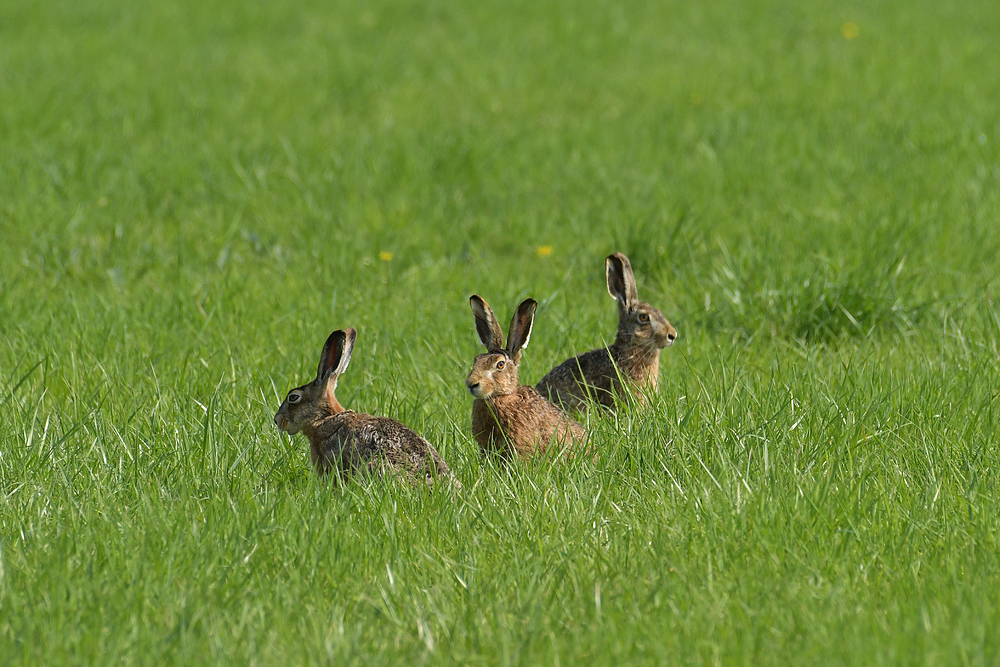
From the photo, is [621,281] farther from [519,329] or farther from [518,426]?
[518,426]

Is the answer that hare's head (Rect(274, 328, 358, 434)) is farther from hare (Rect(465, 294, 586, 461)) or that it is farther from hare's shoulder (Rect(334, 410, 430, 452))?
hare (Rect(465, 294, 586, 461))

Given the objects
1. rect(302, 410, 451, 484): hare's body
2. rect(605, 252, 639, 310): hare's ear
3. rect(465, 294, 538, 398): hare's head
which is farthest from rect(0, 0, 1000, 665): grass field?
rect(605, 252, 639, 310): hare's ear

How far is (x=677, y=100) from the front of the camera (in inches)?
402

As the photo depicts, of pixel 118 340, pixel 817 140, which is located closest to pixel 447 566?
pixel 118 340

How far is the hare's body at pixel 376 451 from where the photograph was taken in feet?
12.7

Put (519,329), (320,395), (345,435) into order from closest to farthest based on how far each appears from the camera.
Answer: (345,435) < (320,395) < (519,329)

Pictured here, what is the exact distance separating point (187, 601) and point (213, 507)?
0.47 metres

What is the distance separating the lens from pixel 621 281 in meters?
5.30

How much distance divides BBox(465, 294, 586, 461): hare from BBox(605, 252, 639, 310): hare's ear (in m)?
0.79

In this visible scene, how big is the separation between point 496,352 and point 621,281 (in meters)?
1.02

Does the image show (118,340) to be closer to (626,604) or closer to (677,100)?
(626,604)

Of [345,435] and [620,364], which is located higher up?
[345,435]

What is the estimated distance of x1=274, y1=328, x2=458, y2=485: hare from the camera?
154 inches

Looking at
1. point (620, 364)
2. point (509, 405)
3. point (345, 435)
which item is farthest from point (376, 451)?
point (620, 364)
